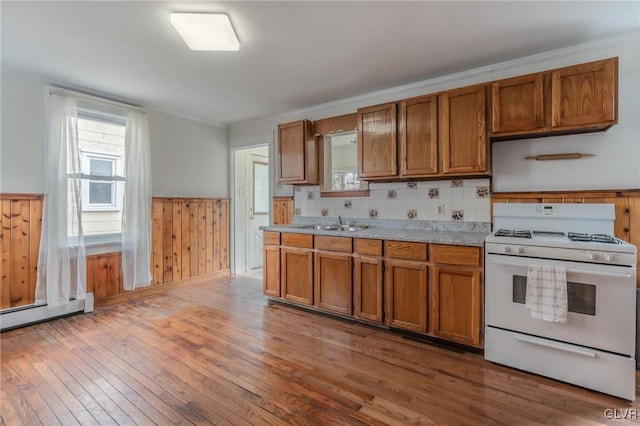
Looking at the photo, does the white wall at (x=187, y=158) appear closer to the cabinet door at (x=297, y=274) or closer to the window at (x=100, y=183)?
the window at (x=100, y=183)

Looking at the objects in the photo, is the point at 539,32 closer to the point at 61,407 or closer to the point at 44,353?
the point at 61,407

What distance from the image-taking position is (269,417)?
5.42ft

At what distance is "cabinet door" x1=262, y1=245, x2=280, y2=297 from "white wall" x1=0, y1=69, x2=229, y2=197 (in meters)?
1.74

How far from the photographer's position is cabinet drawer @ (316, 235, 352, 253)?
293cm

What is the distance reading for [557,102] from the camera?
2.25m

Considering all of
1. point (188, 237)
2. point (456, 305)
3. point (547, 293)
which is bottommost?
point (456, 305)

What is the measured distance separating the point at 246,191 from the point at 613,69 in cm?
457

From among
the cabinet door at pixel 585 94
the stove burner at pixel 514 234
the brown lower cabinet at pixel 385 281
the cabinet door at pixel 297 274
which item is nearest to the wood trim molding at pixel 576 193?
the stove burner at pixel 514 234

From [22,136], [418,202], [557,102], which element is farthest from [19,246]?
[557,102]

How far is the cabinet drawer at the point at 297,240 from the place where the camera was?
10.5 ft

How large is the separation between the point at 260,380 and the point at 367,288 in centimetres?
125

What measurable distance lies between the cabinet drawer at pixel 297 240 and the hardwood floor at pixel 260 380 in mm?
799

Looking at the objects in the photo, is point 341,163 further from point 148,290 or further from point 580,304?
point 148,290

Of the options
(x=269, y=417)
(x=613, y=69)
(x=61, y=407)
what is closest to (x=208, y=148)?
(x=61, y=407)
